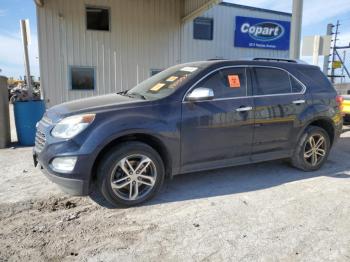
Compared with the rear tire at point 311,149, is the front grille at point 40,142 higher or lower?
higher

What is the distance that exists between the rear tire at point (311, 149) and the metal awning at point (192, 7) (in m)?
6.02

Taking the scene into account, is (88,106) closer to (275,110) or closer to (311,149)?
(275,110)

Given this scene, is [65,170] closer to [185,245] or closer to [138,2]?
[185,245]

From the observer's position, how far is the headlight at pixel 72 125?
3473 millimetres

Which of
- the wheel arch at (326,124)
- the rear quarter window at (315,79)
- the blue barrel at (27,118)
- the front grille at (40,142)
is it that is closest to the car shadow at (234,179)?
the wheel arch at (326,124)

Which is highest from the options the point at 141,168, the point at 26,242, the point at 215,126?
the point at 215,126

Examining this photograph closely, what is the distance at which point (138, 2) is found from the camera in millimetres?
10727

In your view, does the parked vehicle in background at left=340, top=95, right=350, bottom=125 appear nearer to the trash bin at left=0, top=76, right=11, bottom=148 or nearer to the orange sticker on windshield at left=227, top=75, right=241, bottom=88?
the orange sticker on windshield at left=227, top=75, right=241, bottom=88

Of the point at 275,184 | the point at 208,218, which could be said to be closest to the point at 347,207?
the point at 275,184

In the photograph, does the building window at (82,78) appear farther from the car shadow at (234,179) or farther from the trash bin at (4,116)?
the car shadow at (234,179)

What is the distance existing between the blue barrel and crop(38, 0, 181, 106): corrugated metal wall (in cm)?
295

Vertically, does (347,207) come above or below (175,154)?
below

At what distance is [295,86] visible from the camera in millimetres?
4941

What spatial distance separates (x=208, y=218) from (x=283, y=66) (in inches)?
114
